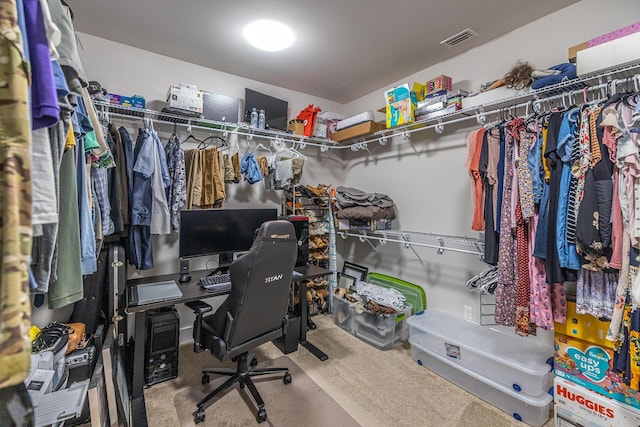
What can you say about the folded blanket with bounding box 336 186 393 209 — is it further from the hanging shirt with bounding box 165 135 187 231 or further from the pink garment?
the hanging shirt with bounding box 165 135 187 231

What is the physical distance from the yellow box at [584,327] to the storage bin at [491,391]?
1.37 ft

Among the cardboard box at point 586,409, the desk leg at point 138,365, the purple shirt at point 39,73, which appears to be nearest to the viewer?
the purple shirt at point 39,73

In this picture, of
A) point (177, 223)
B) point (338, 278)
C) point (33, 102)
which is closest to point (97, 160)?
point (33, 102)

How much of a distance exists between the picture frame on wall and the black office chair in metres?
1.70

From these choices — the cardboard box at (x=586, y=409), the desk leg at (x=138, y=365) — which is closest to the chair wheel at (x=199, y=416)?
the desk leg at (x=138, y=365)

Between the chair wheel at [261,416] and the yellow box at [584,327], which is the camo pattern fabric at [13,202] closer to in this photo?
the chair wheel at [261,416]

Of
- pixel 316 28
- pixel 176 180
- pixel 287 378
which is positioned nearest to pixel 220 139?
pixel 176 180

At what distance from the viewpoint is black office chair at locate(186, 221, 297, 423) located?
5.20ft

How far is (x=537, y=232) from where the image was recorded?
159 centimetres

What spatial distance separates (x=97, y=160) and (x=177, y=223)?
108cm

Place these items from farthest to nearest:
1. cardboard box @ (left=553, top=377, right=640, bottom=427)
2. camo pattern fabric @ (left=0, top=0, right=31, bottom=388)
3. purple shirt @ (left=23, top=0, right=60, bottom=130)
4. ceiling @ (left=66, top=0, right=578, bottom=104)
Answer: ceiling @ (left=66, top=0, right=578, bottom=104), cardboard box @ (left=553, top=377, right=640, bottom=427), purple shirt @ (left=23, top=0, right=60, bottom=130), camo pattern fabric @ (left=0, top=0, right=31, bottom=388)

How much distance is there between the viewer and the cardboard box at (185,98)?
2252mm

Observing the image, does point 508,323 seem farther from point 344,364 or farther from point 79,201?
point 79,201

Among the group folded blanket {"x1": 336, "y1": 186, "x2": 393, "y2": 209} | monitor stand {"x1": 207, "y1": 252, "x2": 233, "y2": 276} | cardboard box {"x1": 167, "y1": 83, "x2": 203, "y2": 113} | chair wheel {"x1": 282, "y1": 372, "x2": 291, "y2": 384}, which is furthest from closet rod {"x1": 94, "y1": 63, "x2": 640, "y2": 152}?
chair wheel {"x1": 282, "y1": 372, "x2": 291, "y2": 384}
